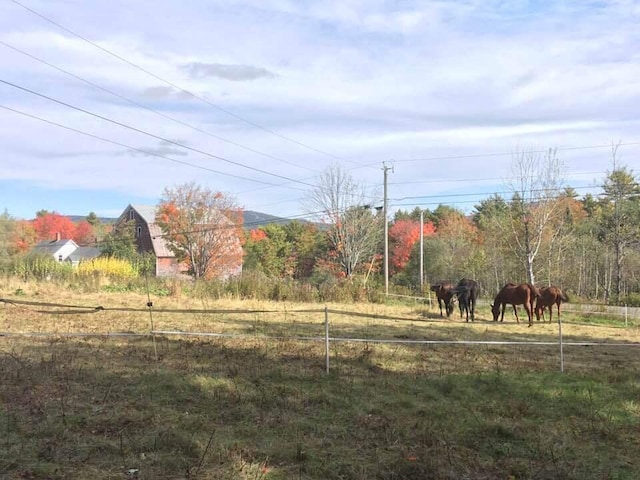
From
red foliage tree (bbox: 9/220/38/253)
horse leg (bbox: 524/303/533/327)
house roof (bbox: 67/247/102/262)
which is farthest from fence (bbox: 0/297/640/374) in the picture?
house roof (bbox: 67/247/102/262)

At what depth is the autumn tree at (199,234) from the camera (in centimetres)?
5038

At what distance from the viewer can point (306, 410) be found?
685 cm

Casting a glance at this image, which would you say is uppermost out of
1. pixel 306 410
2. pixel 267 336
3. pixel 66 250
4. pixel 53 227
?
pixel 53 227

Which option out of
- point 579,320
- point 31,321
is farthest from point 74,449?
point 579,320

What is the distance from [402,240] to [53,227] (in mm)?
65459

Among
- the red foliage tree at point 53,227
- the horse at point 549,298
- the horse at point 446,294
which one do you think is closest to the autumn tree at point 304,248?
the horse at point 446,294

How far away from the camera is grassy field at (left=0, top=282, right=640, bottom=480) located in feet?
16.5

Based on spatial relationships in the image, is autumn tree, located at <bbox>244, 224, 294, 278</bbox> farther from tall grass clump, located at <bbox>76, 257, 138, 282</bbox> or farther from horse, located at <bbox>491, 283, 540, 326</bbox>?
horse, located at <bbox>491, 283, 540, 326</bbox>

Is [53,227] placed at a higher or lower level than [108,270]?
higher

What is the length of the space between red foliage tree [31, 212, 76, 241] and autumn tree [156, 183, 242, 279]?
164 ft

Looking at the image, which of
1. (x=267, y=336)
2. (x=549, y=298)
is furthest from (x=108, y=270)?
(x=549, y=298)

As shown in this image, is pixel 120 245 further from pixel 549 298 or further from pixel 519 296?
pixel 549 298

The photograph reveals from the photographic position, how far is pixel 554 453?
552 cm

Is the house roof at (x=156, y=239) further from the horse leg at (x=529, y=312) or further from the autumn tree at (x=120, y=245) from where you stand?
the horse leg at (x=529, y=312)
